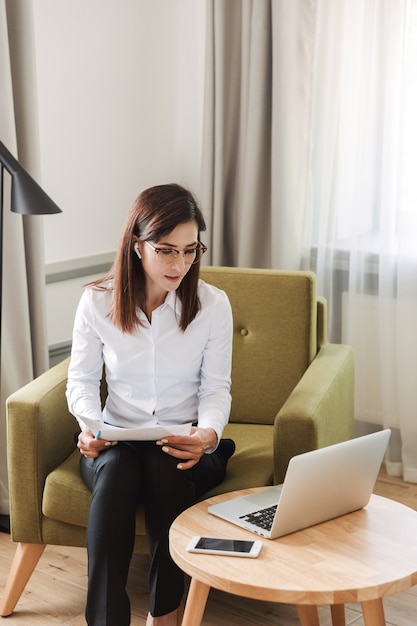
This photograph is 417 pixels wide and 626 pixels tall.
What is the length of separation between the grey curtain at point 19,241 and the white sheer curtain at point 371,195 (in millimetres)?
1045

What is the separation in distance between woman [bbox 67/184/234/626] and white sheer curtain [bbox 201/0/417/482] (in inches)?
40.2

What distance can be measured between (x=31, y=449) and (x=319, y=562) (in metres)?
0.87

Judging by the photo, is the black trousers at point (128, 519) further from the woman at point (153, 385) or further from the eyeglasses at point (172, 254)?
the eyeglasses at point (172, 254)

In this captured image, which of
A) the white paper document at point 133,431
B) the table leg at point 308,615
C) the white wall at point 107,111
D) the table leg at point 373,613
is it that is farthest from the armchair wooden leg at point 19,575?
the white wall at point 107,111

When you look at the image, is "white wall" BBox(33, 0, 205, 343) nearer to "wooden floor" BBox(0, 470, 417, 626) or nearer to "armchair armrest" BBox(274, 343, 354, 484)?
"wooden floor" BBox(0, 470, 417, 626)

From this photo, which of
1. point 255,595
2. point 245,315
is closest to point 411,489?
point 245,315

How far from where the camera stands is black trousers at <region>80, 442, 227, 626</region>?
1.92m

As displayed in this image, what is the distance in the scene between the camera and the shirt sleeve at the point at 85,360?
7.37 ft

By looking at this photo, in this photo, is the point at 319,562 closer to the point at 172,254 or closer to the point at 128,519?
the point at 128,519

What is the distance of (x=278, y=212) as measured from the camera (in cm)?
325

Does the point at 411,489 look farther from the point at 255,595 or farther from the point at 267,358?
the point at 255,595

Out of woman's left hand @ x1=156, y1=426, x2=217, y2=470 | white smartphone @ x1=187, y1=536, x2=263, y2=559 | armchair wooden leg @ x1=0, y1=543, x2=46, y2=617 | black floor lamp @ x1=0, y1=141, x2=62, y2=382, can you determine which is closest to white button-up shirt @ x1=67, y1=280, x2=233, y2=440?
woman's left hand @ x1=156, y1=426, x2=217, y2=470

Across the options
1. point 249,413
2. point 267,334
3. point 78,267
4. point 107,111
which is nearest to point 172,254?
point 267,334

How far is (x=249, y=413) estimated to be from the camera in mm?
2664
